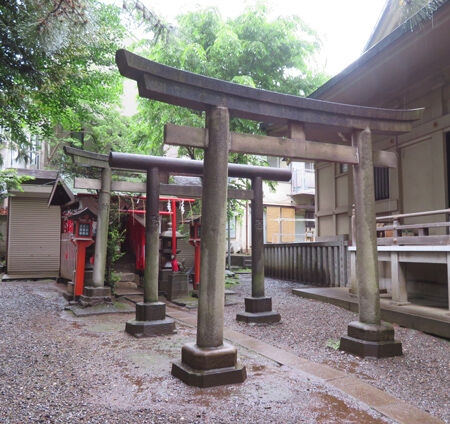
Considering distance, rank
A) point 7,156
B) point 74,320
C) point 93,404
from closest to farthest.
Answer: point 93,404
point 74,320
point 7,156

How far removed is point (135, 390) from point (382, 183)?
8935 millimetres

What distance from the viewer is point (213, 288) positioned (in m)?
4.50

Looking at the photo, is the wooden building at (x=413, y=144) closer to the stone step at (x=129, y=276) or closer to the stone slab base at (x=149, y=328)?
the stone slab base at (x=149, y=328)

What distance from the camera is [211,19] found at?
48.3 feet

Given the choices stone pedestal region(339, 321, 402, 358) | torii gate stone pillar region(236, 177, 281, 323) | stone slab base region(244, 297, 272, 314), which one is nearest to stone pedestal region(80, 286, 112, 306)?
torii gate stone pillar region(236, 177, 281, 323)

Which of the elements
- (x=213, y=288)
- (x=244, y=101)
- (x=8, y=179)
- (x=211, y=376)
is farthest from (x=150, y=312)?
(x=8, y=179)

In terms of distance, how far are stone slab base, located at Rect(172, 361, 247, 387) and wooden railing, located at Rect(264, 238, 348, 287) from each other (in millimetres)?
8134

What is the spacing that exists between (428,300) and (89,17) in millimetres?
8295

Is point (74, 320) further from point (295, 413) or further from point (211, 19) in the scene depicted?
A: point (211, 19)

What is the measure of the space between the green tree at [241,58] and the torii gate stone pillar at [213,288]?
907 cm

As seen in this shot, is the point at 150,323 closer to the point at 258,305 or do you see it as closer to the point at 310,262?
the point at 258,305

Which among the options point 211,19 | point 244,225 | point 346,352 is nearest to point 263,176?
point 346,352

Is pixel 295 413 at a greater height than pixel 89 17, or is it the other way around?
pixel 89 17

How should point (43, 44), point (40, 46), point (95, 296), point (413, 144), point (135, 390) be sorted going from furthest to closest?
point (413, 144)
point (95, 296)
point (40, 46)
point (43, 44)
point (135, 390)
